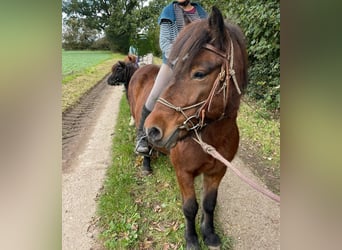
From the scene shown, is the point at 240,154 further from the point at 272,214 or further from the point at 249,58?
the point at 249,58

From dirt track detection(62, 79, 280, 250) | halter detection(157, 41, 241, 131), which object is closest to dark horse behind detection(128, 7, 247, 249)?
halter detection(157, 41, 241, 131)

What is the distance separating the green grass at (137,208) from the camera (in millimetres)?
1096

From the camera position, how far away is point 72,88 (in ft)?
3.32

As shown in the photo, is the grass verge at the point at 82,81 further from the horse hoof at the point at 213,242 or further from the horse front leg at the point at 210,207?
the horse hoof at the point at 213,242

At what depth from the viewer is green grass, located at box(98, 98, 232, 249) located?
1096mm

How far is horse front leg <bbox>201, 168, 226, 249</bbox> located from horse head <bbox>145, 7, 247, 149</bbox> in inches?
13.9

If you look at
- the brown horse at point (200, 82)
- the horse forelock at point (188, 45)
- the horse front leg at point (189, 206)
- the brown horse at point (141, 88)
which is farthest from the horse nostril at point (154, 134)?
the brown horse at point (141, 88)

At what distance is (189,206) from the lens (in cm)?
112

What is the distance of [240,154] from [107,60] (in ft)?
2.29

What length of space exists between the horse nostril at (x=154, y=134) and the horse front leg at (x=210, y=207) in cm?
39

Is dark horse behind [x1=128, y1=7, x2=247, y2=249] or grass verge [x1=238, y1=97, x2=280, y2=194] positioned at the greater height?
dark horse behind [x1=128, y1=7, x2=247, y2=249]

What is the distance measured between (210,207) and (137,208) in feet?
1.00

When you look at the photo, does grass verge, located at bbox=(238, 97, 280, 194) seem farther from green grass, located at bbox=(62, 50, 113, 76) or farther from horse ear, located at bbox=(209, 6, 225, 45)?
green grass, located at bbox=(62, 50, 113, 76)
